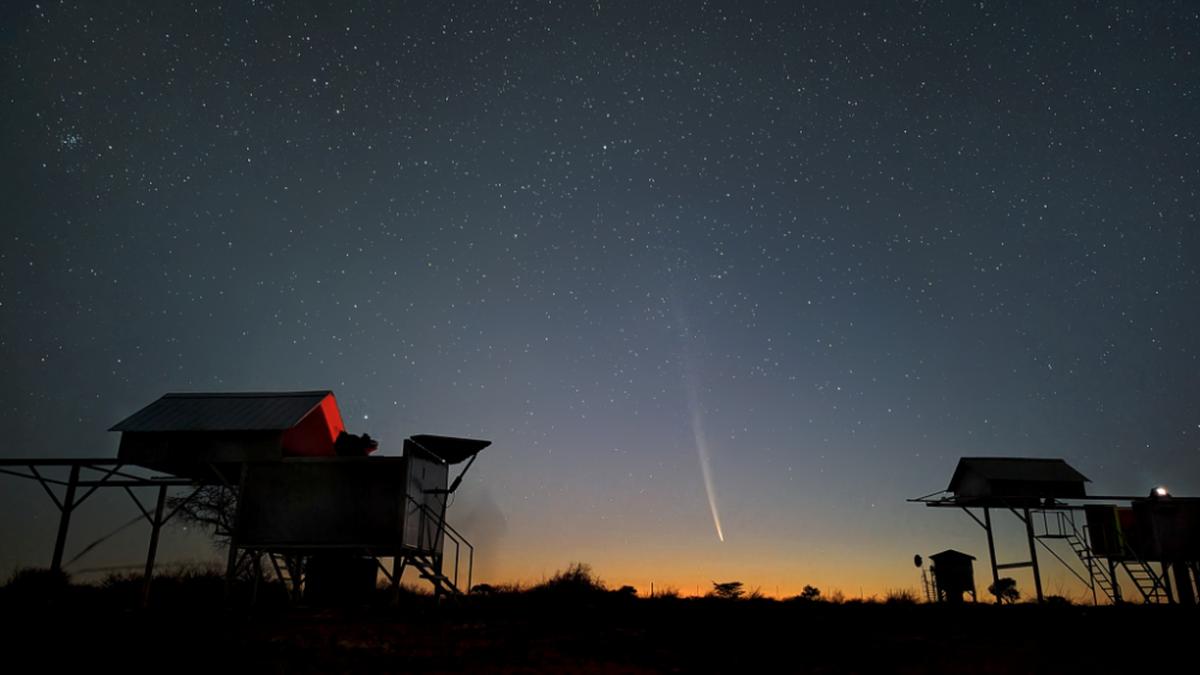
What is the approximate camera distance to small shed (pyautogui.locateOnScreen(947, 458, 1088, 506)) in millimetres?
31516

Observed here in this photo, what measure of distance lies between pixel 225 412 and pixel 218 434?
103 cm

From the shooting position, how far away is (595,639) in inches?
572

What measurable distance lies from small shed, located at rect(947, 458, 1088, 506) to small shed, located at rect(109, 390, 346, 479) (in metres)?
26.2

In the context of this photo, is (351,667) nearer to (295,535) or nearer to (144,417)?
(295,535)

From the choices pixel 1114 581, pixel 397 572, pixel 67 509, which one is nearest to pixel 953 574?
pixel 1114 581

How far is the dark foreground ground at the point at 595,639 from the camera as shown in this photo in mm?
12461

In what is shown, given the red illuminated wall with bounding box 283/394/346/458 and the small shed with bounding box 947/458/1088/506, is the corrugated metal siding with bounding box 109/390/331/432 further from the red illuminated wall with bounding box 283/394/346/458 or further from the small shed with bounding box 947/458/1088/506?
the small shed with bounding box 947/458/1088/506

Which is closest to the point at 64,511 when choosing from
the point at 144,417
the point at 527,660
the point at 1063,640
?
the point at 144,417

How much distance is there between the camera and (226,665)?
1194 centimetres

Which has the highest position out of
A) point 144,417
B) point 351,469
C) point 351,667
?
point 144,417

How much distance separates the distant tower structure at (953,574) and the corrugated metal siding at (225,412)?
33249 mm

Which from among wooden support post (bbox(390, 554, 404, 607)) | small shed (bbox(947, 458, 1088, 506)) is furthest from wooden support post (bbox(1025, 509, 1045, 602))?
wooden support post (bbox(390, 554, 404, 607))

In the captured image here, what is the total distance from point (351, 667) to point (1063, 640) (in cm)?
1356

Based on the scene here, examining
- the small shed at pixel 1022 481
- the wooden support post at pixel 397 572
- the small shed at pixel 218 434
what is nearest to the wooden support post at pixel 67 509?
the small shed at pixel 218 434
